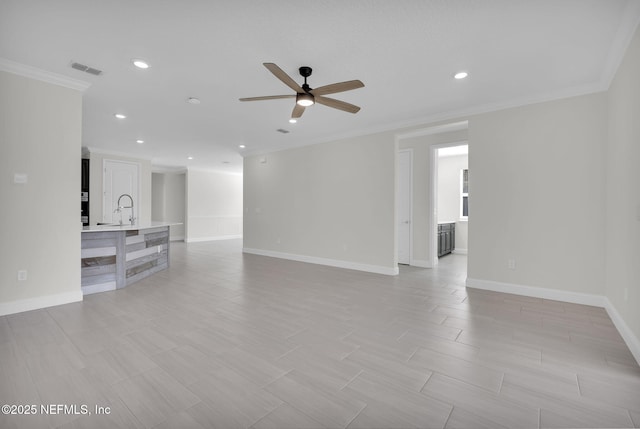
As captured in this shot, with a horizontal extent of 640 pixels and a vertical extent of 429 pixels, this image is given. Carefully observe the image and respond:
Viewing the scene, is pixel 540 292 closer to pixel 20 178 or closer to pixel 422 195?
pixel 422 195

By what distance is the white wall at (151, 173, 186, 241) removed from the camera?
10.9m

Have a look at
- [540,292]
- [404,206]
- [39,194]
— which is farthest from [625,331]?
[39,194]

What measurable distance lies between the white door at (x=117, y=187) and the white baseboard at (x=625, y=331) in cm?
903

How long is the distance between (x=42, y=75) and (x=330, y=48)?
3.29m

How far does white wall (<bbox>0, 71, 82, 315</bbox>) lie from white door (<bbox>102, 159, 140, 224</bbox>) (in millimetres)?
4260

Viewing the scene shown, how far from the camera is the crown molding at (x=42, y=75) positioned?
304 centimetres

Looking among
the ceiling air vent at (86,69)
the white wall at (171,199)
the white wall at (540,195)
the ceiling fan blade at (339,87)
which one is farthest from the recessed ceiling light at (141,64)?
the white wall at (171,199)

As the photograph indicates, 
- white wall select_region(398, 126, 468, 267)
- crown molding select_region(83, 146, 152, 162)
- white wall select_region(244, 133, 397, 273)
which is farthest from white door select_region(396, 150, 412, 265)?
crown molding select_region(83, 146, 152, 162)

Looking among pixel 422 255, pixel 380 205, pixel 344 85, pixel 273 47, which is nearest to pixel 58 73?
pixel 273 47

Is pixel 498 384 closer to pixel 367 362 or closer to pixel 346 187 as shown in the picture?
pixel 367 362

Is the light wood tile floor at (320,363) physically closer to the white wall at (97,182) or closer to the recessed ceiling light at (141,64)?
the recessed ceiling light at (141,64)

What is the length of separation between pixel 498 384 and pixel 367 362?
2.85 ft

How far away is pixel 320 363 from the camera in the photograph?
2.16 m

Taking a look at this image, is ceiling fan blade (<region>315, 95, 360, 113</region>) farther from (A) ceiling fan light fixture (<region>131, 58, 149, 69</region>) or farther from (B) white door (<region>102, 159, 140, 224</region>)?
(B) white door (<region>102, 159, 140, 224</region>)
